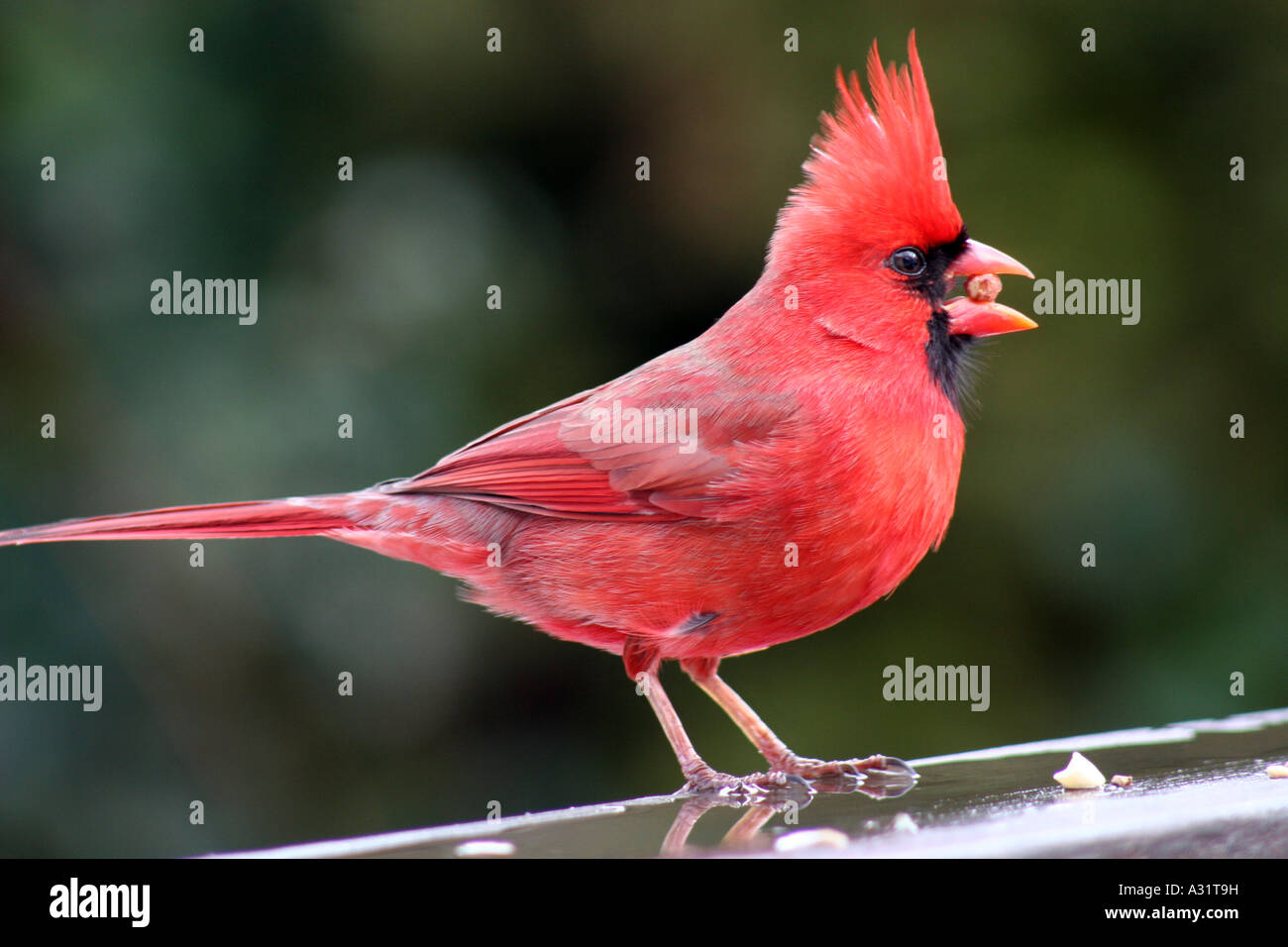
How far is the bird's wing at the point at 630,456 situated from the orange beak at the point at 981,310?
44 centimetres

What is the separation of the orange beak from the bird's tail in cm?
141

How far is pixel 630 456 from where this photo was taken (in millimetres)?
3156

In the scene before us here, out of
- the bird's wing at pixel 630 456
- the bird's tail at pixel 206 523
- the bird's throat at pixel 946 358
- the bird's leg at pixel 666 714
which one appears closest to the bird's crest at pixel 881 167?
the bird's throat at pixel 946 358

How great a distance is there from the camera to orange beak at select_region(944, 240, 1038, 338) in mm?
3131

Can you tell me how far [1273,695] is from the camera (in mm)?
4035

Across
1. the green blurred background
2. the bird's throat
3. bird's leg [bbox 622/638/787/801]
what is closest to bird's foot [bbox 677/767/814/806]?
bird's leg [bbox 622/638/787/801]

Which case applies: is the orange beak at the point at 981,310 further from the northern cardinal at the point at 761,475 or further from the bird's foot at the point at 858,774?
the bird's foot at the point at 858,774

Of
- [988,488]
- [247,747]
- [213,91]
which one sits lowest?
[247,747]

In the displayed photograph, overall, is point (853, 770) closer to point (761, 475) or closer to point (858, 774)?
point (858, 774)

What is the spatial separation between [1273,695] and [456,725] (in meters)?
2.24

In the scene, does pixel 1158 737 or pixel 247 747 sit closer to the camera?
pixel 1158 737

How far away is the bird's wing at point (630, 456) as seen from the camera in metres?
2.98

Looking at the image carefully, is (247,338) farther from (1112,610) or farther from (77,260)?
(1112,610)

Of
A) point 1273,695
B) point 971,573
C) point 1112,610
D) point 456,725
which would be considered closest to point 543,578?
point 456,725
